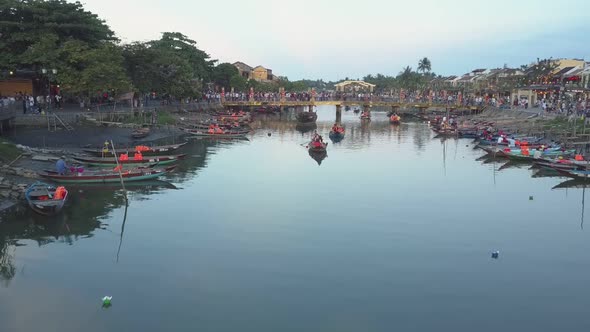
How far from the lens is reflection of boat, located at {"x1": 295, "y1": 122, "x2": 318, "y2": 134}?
69363 millimetres

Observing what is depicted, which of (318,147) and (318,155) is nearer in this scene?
(318,155)

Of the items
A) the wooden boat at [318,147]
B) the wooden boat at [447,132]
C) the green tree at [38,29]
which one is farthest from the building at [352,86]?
the green tree at [38,29]

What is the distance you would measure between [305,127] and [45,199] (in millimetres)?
53454

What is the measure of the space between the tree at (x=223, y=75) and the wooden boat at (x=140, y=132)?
4829cm

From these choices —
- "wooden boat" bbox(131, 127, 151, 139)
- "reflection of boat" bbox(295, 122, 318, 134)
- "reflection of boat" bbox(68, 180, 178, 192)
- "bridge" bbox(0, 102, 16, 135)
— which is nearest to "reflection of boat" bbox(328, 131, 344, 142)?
"reflection of boat" bbox(295, 122, 318, 134)

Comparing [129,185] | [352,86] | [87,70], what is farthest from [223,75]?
[129,185]

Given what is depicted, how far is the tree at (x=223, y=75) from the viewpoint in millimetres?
95312

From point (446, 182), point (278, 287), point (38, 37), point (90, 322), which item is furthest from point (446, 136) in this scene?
point (90, 322)

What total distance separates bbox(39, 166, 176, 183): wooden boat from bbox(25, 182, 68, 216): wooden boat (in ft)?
14.6

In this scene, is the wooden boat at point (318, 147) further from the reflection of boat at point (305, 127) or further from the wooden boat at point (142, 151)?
the reflection of boat at point (305, 127)

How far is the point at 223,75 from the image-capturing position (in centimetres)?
9731

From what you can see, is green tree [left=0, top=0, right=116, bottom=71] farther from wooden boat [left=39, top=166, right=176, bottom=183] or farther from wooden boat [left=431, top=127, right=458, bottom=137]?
wooden boat [left=431, top=127, right=458, bottom=137]

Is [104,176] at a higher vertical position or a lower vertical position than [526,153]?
lower

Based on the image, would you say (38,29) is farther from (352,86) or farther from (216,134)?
(352,86)
